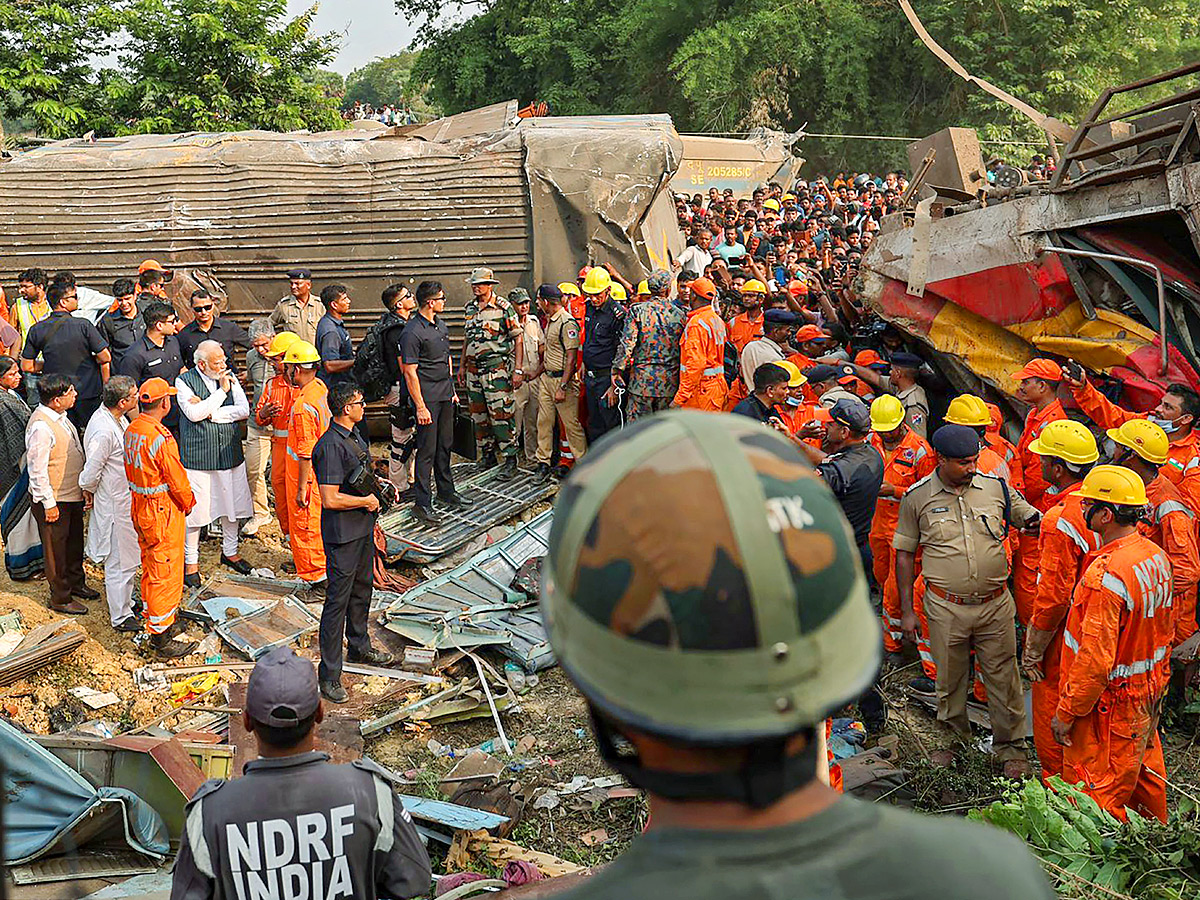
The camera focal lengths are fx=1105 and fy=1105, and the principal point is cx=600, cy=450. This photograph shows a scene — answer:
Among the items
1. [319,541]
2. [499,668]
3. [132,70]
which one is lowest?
[499,668]

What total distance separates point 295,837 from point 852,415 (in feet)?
12.7

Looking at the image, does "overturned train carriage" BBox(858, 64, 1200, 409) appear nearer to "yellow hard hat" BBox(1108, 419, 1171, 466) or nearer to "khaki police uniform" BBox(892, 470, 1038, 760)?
"yellow hard hat" BBox(1108, 419, 1171, 466)

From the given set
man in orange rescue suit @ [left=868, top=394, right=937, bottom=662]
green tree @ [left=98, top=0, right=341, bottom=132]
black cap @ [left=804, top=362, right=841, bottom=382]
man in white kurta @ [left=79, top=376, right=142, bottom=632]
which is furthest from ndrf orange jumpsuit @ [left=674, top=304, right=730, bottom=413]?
green tree @ [left=98, top=0, right=341, bottom=132]

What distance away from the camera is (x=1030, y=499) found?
6.66m

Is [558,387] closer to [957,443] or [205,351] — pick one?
[205,351]

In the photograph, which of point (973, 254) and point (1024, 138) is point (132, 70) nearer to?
point (973, 254)

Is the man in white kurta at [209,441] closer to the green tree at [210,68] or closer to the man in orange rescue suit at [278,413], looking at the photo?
the man in orange rescue suit at [278,413]

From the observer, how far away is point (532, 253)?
35.3ft

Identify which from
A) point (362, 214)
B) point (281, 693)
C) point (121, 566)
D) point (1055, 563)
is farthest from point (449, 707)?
point (362, 214)

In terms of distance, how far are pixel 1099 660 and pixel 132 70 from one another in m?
18.7

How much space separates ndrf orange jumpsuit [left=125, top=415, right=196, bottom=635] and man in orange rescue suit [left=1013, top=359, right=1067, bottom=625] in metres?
4.83

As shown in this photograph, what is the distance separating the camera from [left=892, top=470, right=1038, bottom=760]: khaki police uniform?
531 centimetres

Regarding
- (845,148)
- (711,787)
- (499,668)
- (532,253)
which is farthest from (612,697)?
(845,148)

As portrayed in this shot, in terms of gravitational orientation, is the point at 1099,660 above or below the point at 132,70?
below
